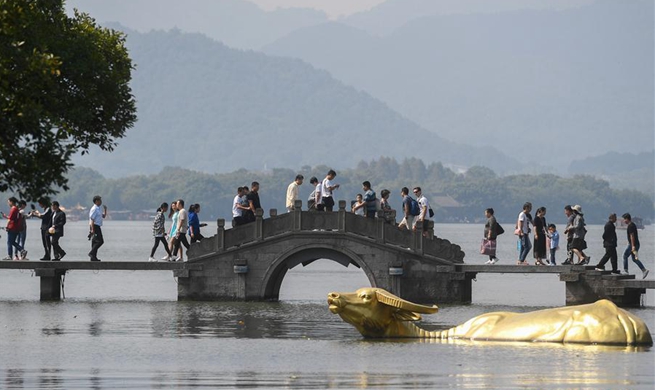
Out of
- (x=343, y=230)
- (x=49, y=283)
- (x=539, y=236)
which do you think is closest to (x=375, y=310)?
(x=343, y=230)

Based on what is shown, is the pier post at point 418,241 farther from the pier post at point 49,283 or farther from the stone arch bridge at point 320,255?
the pier post at point 49,283

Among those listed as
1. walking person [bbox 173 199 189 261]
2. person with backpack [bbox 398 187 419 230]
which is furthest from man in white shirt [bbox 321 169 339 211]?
walking person [bbox 173 199 189 261]

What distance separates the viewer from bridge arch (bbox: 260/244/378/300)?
48.3 metres

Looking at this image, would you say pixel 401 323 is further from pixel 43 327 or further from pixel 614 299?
pixel 614 299

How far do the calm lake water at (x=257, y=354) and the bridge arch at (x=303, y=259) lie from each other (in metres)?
1.09

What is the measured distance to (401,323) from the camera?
105 ft

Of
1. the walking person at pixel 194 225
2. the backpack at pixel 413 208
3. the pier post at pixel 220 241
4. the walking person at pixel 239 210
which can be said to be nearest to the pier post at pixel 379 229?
the backpack at pixel 413 208

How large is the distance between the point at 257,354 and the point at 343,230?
17609 mm

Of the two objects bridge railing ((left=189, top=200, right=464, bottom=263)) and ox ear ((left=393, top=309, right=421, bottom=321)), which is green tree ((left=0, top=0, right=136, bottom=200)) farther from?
ox ear ((left=393, top=309, right=421, bottom=321))

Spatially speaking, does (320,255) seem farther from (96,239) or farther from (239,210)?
(96,239)

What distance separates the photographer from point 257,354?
30.8 meters

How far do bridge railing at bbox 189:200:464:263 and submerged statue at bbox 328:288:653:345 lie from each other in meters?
15.6

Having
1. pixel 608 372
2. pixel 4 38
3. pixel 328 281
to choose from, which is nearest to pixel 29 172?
pixel 4 38

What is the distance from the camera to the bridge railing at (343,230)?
4794cm
